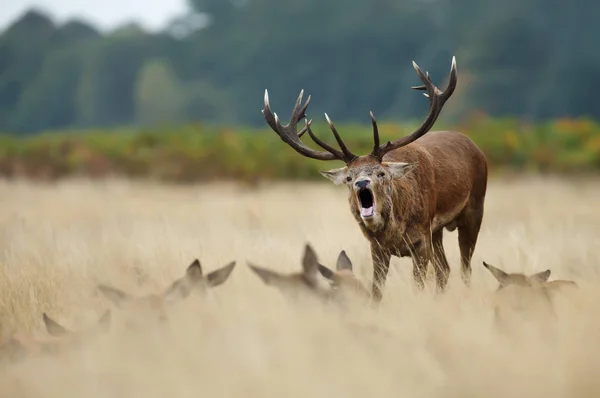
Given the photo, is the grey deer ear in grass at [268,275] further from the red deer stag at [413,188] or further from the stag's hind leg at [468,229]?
the stag's hind leg at [468,229]

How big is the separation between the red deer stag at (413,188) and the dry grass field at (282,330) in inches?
10.1

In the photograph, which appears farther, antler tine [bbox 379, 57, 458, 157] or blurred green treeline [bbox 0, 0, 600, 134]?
blurred green treeline [bbox 0, 0, 600, 134]

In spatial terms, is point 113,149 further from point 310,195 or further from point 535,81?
point 535,81

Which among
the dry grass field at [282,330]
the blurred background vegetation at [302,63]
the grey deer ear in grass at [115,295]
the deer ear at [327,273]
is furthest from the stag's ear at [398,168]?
the blurred background vegetation at [302,63]

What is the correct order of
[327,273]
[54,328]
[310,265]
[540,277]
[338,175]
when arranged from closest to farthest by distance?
[54,328]
[310,265]
[327,273]
[540,277]
[338,175]

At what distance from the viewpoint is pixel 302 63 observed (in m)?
47.9

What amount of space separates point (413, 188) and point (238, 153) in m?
13.8

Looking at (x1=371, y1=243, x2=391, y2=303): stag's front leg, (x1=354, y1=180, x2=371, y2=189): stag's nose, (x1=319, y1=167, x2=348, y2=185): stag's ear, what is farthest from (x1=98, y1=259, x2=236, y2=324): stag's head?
(x1=371, y1=243, x2=391, y2=303): stag's front leg

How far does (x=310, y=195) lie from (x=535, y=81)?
28942 mm

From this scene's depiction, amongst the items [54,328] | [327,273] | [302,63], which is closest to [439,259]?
[327,273]

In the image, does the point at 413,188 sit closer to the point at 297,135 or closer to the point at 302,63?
the point at 297,135

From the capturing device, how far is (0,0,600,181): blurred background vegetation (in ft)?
137

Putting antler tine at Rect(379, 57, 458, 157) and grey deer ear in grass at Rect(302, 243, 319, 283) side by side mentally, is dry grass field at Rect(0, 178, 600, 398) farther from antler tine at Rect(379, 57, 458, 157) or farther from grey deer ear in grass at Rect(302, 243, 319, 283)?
antler tine at Rect(379, 57, 458, 157)

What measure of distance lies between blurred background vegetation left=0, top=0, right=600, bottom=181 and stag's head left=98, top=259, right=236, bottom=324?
29.8 m
